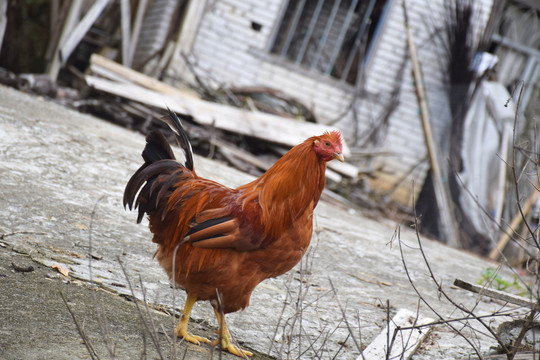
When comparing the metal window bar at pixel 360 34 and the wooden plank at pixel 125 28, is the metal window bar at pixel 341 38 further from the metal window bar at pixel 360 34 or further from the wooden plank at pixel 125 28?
the wooden plank at pixel 125 28

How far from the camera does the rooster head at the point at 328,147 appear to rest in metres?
2.50

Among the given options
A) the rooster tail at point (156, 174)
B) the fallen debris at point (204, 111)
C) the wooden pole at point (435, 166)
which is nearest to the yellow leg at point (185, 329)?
the rooster tail at point (156, 174)

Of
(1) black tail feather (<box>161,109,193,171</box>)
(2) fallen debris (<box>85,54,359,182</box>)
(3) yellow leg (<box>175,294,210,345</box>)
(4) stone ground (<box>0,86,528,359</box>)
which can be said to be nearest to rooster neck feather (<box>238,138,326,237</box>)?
(4) stone ground (<box>0,86,528,359</box>)

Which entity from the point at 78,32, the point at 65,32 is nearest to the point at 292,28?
the point at 78,32

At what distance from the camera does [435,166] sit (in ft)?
29.2

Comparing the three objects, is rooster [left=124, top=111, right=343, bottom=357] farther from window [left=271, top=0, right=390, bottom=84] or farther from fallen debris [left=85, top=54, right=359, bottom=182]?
window [left=271, top=0, right=390, bottom=84]

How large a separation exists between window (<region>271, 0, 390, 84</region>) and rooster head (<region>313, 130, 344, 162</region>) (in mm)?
7696

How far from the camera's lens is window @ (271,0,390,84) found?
10156mm

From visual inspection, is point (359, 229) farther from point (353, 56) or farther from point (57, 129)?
point (353, 56)

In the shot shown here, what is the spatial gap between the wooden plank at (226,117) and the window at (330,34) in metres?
2.71

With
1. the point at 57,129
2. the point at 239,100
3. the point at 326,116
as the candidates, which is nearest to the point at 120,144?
the point at 57,129

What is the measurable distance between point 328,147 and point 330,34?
31.1 ft

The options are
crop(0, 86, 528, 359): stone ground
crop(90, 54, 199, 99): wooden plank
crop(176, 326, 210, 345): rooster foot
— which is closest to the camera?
crop(0, 86, 528, 359): stone ground

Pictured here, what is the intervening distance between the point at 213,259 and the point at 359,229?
3827 millimetres
